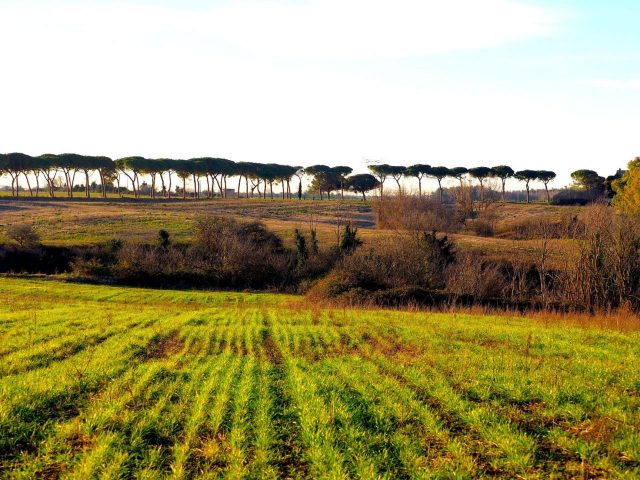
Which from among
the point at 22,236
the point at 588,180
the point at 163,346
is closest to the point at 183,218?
the point at 22,236

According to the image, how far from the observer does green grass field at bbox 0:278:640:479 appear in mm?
6020

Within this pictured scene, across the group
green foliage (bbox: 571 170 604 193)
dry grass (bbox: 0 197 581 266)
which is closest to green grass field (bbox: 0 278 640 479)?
dry grass (bbox: 0 197 581 266)

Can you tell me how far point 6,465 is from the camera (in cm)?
591

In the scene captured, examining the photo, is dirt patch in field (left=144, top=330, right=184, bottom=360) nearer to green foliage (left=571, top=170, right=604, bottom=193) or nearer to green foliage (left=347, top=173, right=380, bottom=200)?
green foliage (left=347, top=173, right=380, bottom=200)

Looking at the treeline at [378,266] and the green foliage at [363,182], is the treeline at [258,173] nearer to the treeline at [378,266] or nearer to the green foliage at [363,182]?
the green foliage at [363,182]

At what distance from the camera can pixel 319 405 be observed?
789 cm

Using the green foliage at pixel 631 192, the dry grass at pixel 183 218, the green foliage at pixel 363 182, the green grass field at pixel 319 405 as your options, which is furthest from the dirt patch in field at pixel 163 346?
the green foliage at pixel 363 182

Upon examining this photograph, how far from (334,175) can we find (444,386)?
341ft

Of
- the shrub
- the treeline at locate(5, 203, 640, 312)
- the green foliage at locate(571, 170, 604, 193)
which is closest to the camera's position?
the treeline at locate(5, 203, 640, 312)

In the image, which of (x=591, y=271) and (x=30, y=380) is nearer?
(x=30, y=380)

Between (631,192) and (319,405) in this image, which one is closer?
(319,405)

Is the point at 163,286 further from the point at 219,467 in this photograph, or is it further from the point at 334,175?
the point at 334,175

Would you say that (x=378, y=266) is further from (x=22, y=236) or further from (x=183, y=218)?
(x=183, y=218)

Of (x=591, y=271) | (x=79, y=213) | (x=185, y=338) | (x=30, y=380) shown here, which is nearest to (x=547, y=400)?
(x=30, y=380)
